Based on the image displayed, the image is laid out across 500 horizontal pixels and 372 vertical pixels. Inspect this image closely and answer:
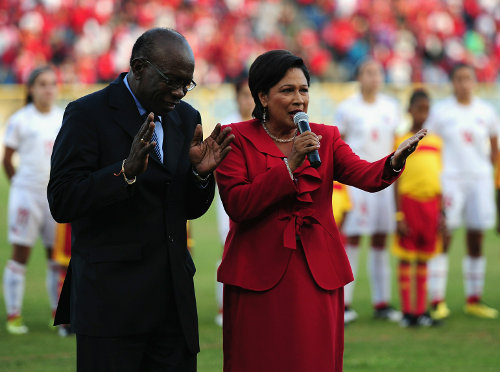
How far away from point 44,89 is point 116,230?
5.05 metres

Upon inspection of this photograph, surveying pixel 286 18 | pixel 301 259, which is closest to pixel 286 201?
pixel 301 259

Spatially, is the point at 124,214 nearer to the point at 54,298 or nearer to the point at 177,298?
the point at 177,298

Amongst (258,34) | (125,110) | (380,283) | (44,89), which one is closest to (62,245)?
(44,89)

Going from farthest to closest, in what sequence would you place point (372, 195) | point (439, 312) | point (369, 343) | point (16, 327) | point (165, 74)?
point (372, 195) < point (439, 312) < point (16, 327) < point (369, 343) < point (165, 74)

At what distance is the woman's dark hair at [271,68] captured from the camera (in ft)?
14.4

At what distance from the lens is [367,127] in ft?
31.7

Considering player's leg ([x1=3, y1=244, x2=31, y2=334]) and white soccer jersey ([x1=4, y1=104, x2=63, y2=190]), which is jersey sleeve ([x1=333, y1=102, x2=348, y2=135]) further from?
player's leg ([x1=3, y1=244, x2=31, y2=334])

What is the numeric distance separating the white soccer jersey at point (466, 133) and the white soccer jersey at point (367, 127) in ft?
1.87

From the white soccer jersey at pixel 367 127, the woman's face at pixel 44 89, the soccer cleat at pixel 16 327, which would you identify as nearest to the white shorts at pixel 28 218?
the soccer cleat at pixel 16 327

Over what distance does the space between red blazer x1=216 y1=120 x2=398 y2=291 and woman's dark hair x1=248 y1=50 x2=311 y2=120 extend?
0.25 meters

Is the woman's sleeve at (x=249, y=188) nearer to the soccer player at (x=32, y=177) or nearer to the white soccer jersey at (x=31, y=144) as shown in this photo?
the soccer player at (x=32, y=177)

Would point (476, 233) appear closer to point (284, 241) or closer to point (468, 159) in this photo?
point (468, 159)

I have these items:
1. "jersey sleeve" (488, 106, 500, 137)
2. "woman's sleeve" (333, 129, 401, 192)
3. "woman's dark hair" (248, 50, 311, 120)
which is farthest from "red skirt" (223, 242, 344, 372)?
"jersey sleeve" (488, 106, 500, 137)

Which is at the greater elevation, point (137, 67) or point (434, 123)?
point (434, 123)
